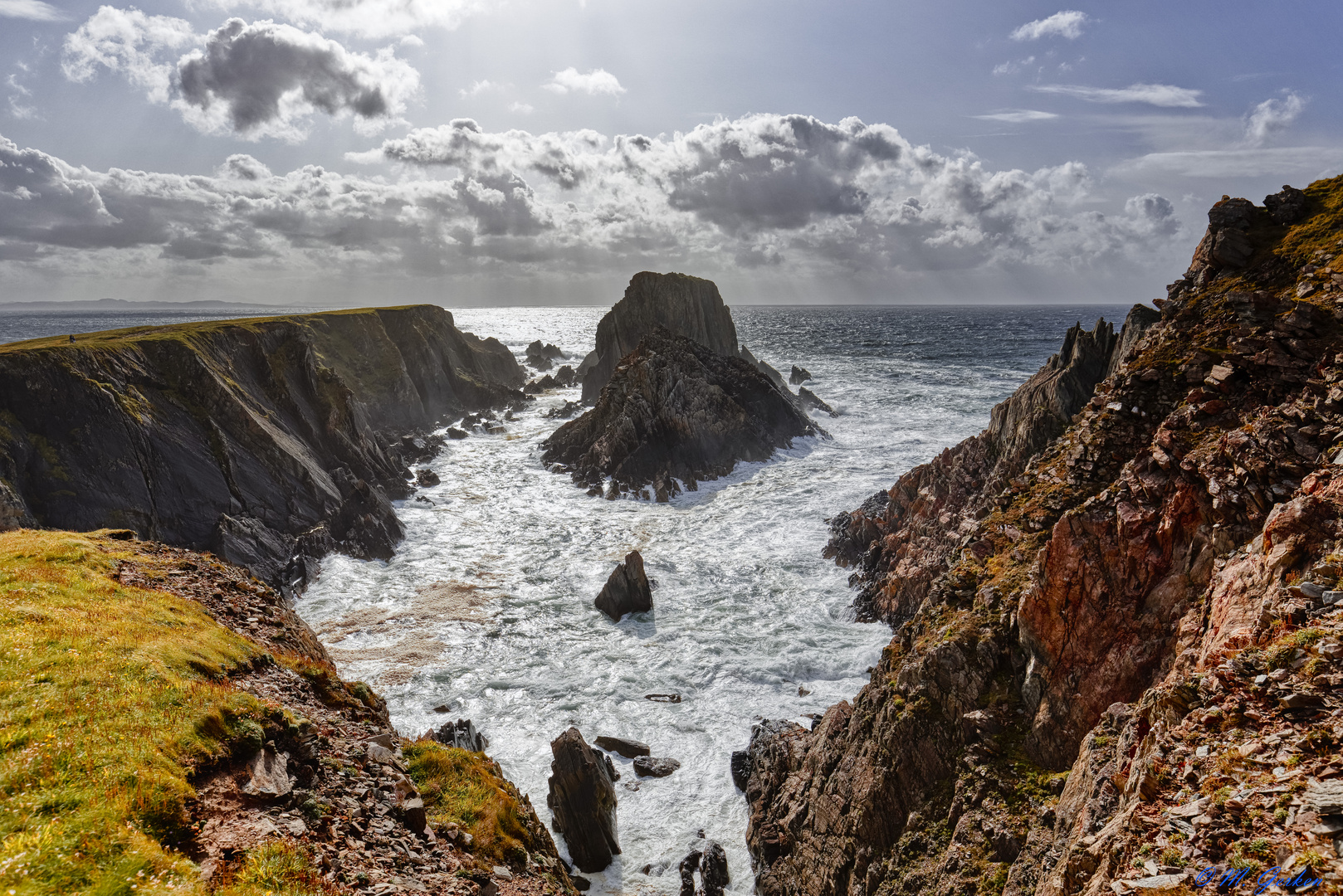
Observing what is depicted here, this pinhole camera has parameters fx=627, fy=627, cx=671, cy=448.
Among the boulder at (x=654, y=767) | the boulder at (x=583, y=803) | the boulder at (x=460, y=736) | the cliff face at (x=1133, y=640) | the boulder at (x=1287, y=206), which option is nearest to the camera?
the cliff face at (x=1133, y=640)

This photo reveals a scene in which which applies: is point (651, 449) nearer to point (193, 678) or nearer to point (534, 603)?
point (534, 603)

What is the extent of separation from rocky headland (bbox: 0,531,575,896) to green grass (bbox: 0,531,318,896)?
26mm

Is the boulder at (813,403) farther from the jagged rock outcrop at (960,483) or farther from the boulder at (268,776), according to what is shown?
the boulder at (268,776)

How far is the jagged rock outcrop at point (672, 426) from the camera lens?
183 ft

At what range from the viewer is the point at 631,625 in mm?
31609

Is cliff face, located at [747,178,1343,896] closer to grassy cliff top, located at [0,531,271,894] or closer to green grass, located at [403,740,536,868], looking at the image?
green grass, located at [403,740,536,868]

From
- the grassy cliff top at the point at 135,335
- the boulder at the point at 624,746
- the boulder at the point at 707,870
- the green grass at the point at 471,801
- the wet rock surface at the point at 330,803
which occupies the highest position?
the grassy cliff top at the point at 135,335

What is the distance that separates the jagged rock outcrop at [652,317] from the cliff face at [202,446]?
35914mm

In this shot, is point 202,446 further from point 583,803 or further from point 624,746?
point 583,803

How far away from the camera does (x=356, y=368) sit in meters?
74.6

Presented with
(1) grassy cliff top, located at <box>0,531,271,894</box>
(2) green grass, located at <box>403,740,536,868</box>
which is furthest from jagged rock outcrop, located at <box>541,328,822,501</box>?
(1) grassy cliff top, located at <box>0,531,271,894</box>

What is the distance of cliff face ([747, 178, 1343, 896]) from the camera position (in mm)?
7277

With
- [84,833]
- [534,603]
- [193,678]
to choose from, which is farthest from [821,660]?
[84,833]

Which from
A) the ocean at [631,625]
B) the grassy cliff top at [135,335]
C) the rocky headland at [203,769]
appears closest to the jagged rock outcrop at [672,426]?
the ocean at [631,625]
